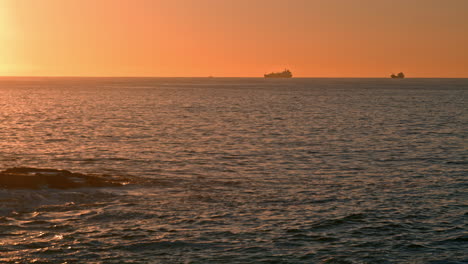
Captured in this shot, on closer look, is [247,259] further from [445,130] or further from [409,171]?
[445,130]

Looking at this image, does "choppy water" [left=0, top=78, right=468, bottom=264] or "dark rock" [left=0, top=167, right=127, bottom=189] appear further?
"dark rock" [left=0, top=167, right=127, bottom=189]

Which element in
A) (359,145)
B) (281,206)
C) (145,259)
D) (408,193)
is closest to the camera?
(145,259)

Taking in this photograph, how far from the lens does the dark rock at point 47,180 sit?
28.5 m

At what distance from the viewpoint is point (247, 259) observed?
18734 millimetres

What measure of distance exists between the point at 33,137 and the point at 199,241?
128ft

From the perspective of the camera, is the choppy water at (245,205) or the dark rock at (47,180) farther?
the dark rock at (47,180)

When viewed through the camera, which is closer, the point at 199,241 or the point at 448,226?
the point at 199,241

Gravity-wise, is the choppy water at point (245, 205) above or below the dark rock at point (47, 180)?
below

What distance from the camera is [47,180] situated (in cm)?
2916

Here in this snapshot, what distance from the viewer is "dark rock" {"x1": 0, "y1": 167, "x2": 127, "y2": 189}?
93.4 feet

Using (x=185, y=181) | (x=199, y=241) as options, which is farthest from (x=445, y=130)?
(x=199, y=241)

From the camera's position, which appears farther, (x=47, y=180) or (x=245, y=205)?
(x=47, y=180)

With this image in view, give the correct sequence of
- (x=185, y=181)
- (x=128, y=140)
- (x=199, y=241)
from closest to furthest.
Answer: (x=199, y=241) < (x=185, y=181) < (x=128, y=140)

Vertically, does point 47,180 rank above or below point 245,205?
above
